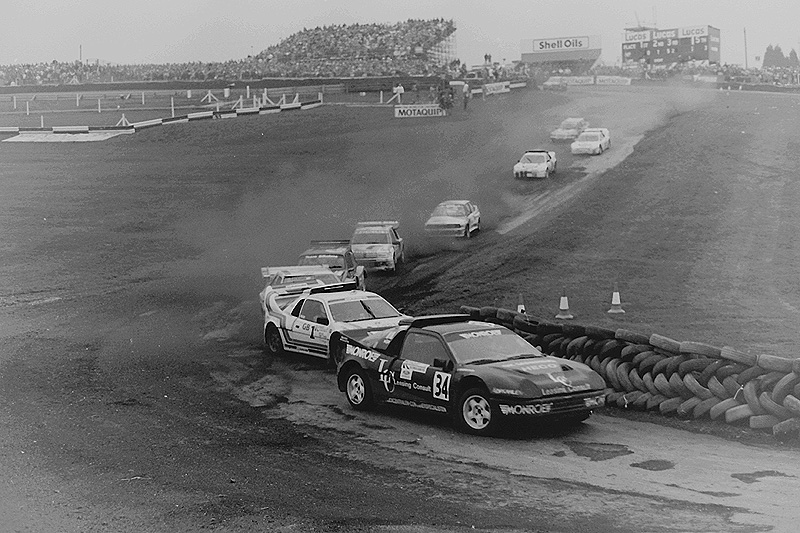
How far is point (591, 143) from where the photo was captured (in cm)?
4641

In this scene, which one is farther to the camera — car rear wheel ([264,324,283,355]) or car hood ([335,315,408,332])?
car rear wheel ([264,324,283,355])

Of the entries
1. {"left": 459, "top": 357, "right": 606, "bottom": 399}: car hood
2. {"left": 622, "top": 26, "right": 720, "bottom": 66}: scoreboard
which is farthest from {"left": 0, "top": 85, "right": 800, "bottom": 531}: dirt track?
{"left": 622, "top": 26, "right": 720, "bottom": 66}: scoreboard

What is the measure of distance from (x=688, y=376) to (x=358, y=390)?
13.5 feet

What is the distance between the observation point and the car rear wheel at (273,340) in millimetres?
17562

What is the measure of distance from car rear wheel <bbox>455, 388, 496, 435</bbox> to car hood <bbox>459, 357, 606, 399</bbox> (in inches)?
8.0

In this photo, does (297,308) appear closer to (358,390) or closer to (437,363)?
(358,390)

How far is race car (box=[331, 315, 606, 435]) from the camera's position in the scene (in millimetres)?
11070

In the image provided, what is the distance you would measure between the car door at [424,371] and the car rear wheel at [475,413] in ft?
0.86

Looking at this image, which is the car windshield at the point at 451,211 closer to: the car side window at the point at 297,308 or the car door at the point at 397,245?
the car door at the point at 397,245

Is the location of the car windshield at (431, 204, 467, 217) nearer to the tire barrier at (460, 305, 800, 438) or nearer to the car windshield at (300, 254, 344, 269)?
the car windshield at (300, 254, 344, 269)

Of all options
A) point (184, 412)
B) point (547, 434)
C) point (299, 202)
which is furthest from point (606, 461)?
point (299, 202)

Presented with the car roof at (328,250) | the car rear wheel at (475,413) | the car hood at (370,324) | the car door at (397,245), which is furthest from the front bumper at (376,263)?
the car rear wheel at (475,413)

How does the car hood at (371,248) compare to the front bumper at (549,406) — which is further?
the car hood at (371,248)

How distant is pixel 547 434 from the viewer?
37.2 feet
